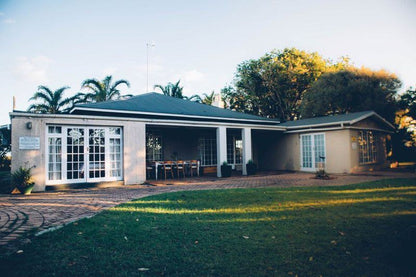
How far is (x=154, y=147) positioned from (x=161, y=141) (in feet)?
1.87

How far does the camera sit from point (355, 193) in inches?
300

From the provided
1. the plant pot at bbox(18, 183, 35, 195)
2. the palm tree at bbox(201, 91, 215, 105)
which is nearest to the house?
the plant pot at bbox(18, 183, 35, 195)

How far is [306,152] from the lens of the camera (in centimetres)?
1576

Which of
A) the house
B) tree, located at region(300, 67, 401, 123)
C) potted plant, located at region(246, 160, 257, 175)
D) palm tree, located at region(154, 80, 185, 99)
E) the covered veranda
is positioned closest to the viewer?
the house

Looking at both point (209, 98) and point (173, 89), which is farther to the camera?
point (209, 98)

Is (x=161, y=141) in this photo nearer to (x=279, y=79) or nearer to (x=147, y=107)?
(x=147, y=107)

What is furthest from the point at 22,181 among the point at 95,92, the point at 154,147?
the point at 95,92

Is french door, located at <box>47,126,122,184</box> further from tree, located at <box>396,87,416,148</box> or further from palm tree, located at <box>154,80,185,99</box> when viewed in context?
tree, located at <box>396,87,416,148</box>

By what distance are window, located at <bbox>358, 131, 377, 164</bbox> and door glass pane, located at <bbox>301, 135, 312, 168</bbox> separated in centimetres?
272

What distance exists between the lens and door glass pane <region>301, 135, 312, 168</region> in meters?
15.5

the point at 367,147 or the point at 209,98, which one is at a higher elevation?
the point at 209,98

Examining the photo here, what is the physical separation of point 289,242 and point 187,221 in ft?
6.61

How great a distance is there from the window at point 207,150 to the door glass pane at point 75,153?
26.6 ft

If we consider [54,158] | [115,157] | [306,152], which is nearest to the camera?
[54,158]
